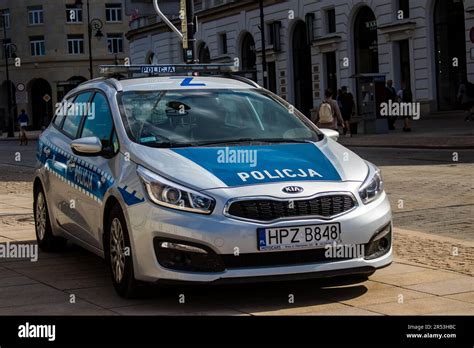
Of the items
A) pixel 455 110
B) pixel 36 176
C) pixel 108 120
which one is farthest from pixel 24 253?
pixel 455 110

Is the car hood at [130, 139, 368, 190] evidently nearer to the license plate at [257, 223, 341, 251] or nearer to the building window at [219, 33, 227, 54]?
the license plate at [257, 223, 341, 251]

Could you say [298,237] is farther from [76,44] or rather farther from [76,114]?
[76,44]

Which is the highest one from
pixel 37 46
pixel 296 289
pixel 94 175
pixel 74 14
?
pixel 74 14

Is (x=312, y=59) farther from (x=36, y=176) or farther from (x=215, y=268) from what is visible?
(x=215, y=268)

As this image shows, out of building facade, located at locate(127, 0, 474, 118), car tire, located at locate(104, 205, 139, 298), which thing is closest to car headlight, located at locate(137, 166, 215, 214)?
car tire, located at locate(104, 205, 139, 298)

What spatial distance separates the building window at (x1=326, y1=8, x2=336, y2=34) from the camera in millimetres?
49344

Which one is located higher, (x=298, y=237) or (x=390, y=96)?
(x=390, y=96)

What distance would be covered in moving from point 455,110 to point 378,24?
636cm

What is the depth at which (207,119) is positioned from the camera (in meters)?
7.77

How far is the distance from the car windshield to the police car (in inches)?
0.5

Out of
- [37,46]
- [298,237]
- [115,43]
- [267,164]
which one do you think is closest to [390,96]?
[267,164]

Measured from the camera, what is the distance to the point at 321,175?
6.86 meters

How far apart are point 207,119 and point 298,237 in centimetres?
165
